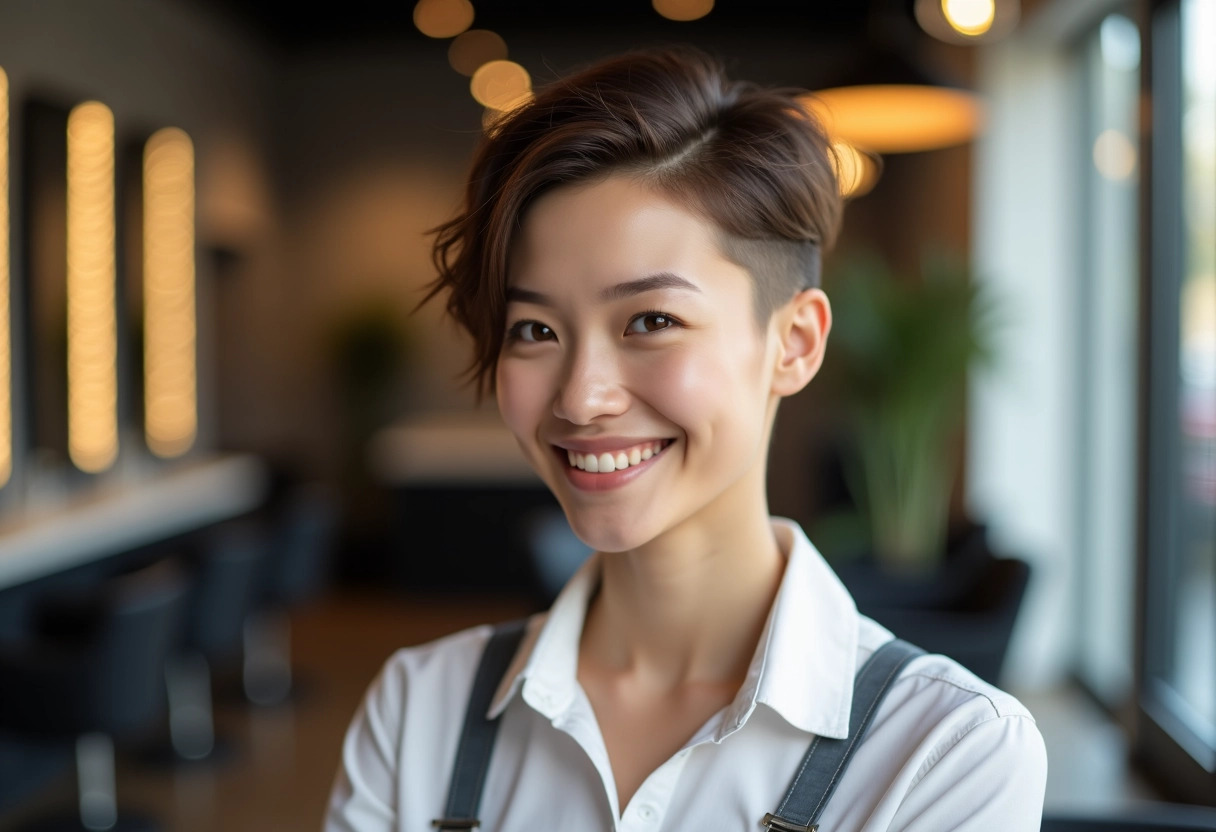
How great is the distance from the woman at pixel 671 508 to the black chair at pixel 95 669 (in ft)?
7.75

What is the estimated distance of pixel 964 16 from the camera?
3.32 metres

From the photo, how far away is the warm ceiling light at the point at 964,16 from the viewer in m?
3.28

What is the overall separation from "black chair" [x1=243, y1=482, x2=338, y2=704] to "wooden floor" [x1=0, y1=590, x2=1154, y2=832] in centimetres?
11

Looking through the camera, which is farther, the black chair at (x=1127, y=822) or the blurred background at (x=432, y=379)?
the blurred background at (x=432, y=379)

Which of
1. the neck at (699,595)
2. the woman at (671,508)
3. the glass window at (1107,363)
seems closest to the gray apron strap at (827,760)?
the woman at (671,508)

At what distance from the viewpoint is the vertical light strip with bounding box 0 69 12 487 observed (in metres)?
4.61

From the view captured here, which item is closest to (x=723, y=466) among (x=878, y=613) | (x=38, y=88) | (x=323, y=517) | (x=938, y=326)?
(x=878, y=613)

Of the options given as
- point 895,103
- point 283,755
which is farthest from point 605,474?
point 283,755

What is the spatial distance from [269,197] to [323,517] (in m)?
3.67

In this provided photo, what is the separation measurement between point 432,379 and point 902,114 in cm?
503

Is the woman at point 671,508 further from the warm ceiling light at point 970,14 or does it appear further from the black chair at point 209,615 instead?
the black chair at point 209,615

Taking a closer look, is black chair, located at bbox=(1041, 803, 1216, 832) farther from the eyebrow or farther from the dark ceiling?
the dark ceiling

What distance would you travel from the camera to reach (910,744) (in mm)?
1041

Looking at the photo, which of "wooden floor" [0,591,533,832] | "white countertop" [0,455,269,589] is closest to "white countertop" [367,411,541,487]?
"wooden floor" [0,591,533,832]
